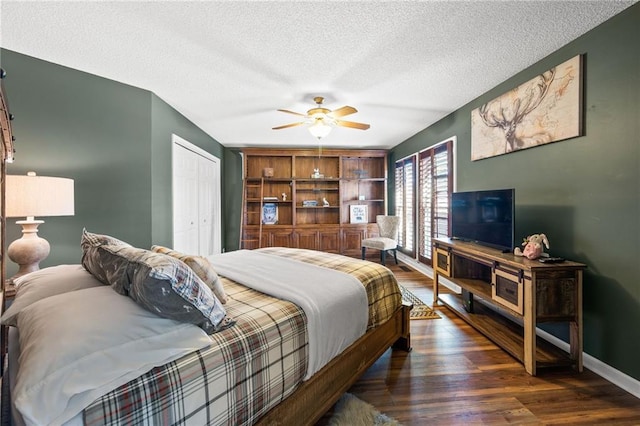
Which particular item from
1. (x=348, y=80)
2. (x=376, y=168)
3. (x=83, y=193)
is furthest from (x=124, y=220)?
(x=376, y=168)

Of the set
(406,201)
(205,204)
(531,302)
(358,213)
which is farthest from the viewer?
(358,213)

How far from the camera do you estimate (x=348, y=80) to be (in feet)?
9.14

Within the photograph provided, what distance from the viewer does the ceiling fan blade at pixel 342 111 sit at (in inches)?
116

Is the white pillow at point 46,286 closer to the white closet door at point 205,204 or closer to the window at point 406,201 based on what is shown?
the white closet door at point 205,204

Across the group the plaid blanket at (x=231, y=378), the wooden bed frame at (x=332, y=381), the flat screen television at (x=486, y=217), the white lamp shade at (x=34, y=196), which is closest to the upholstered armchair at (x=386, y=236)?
the flat screen television at (x=486, y=217)

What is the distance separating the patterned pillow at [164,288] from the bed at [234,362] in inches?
1.3

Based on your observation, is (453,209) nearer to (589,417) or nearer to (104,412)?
(589,417)

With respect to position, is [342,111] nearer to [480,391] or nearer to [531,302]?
[531,302]

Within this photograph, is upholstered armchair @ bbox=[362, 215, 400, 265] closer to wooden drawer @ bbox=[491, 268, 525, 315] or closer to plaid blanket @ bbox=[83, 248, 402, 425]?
wooden drawer @ bbox=[491, 268, 525, 315]

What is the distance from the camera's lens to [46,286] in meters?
1.34

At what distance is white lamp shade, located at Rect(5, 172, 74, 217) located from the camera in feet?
5.95

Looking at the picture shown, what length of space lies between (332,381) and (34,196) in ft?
7.55

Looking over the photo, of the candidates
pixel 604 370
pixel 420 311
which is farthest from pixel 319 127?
pixel 604 370

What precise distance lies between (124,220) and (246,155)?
3.27m
